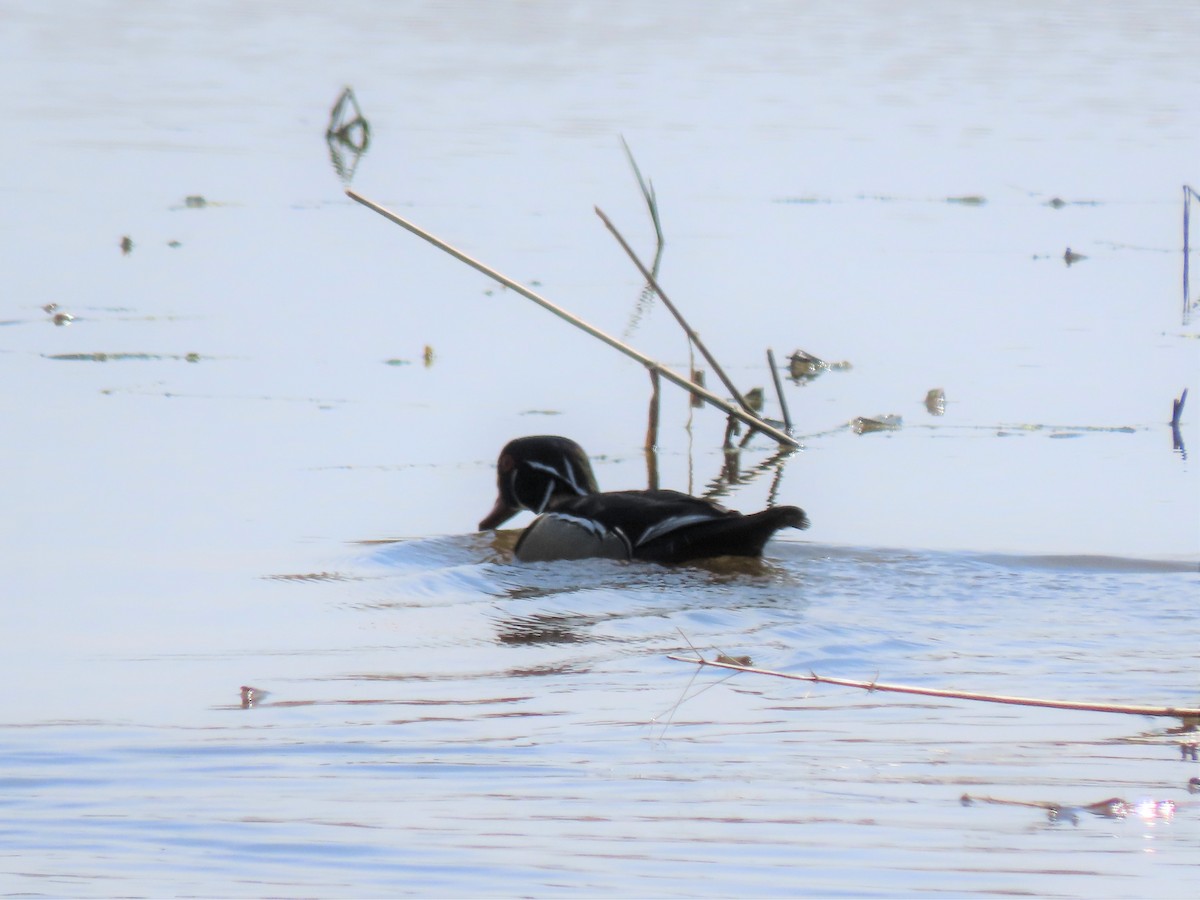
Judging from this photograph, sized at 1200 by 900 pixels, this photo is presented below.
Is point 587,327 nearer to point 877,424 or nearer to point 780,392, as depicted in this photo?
point 780,392

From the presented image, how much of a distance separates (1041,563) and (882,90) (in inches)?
533

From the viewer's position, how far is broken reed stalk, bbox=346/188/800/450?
7.95 meters

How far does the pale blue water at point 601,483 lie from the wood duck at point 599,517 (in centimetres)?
17

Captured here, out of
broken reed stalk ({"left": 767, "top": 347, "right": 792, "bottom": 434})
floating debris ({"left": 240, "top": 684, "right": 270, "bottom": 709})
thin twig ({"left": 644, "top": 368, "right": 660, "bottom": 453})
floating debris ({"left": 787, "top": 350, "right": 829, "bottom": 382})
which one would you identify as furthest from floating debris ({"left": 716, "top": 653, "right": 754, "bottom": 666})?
floating debris ({"left": 787, "top": 350, "right": 829, "bottom": 382})

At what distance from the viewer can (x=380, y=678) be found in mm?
5539

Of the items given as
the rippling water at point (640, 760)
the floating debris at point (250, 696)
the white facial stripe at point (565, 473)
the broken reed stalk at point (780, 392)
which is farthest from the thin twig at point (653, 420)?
the floating debris at point (250, 696)

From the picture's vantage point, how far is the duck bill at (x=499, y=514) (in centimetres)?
819

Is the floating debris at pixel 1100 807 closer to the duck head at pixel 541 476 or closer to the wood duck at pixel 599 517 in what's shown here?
the wood duck at pixel 599 517

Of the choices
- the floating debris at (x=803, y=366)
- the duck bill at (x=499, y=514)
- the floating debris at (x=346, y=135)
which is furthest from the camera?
the floating debris at (x=346, y=135)

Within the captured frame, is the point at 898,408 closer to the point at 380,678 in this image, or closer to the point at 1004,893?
the point at 380,678

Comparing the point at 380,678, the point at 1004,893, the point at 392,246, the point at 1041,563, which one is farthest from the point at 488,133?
the point at 1004,893

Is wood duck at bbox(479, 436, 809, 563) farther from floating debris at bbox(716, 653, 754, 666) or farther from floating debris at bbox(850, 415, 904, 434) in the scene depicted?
floating debris at bbox(850, 415, 904, 434)

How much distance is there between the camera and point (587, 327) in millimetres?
8055

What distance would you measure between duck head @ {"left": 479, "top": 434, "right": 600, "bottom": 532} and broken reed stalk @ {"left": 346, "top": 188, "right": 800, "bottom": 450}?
1.47ft
